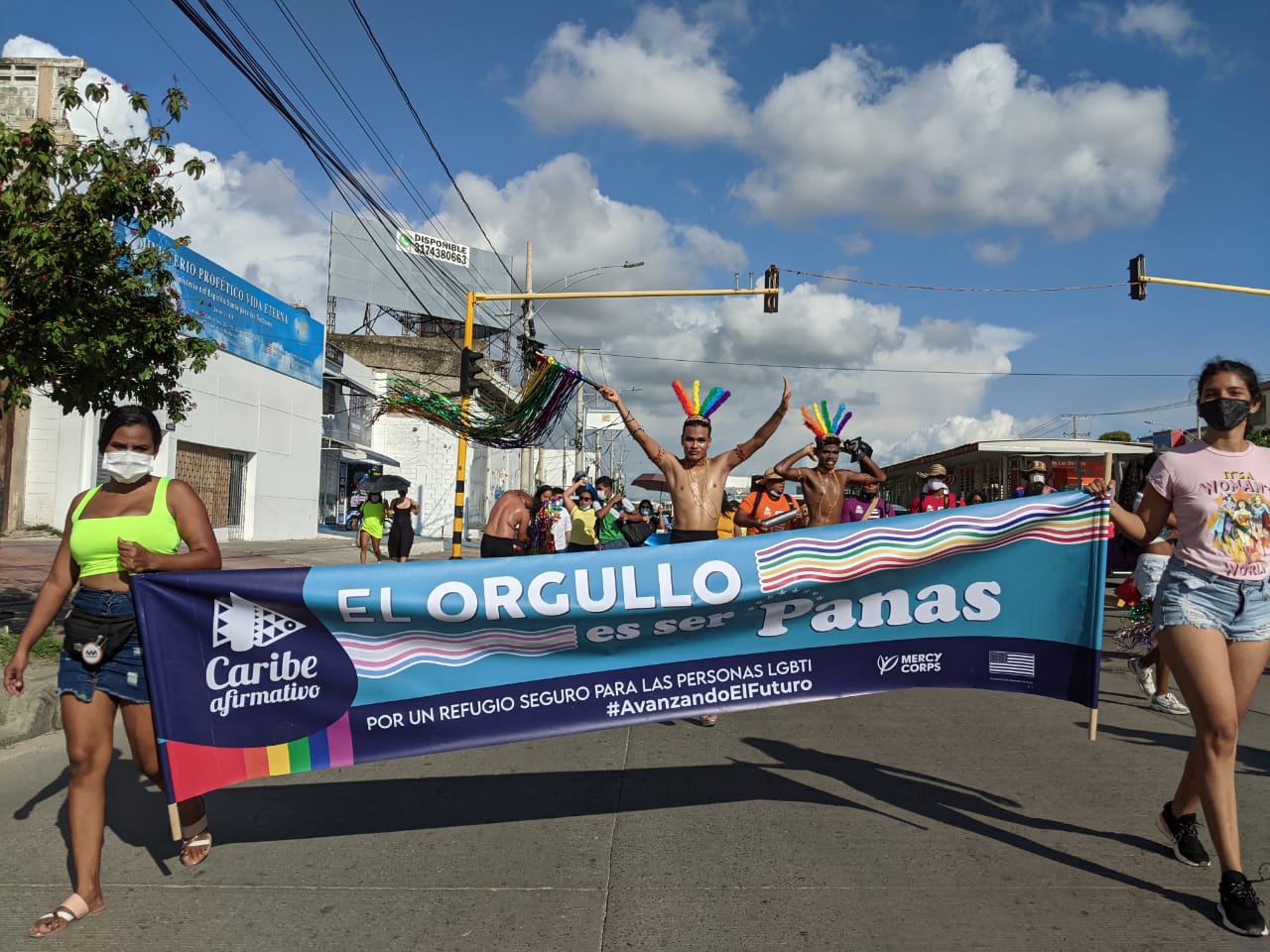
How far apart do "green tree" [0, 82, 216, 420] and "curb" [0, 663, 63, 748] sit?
1.95 m

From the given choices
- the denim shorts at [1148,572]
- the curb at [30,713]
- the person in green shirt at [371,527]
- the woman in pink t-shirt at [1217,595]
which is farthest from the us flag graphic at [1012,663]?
the person in green shirt at [371,527]

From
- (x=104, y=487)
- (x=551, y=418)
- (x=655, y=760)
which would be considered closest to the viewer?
(x=104, y=487)

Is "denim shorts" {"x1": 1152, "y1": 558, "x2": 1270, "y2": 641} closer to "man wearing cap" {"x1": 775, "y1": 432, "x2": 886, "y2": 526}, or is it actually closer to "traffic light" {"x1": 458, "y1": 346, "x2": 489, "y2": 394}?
"man wearing cap" {"x1": 775, "y1": 432, "x2": 886, "y2": 526}

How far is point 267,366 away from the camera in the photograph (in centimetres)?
2552

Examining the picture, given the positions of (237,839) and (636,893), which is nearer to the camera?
(636,893)

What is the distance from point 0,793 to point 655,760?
10.8ft

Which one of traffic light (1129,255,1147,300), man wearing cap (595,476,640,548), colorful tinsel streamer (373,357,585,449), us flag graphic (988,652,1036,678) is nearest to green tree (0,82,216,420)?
colorful tinsel streamer (373,357,585,449)

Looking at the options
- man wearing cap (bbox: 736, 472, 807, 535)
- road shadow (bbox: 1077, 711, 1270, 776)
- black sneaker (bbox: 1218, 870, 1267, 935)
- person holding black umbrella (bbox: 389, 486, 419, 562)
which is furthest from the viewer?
person holding black umbrella (bbox: 389, 486, 419, 562)

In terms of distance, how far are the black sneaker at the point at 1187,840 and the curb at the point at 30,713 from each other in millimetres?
5755

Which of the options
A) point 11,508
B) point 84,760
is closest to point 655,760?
point 84,760

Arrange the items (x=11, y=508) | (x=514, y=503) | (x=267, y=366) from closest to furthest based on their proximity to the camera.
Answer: (x=514, y=503) → (x=11, y=508) → (x=267, y=366)

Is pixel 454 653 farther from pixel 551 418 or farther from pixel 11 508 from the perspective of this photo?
pixel 11 508

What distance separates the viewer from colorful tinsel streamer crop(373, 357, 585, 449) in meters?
11.8

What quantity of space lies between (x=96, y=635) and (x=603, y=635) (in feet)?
6.10
